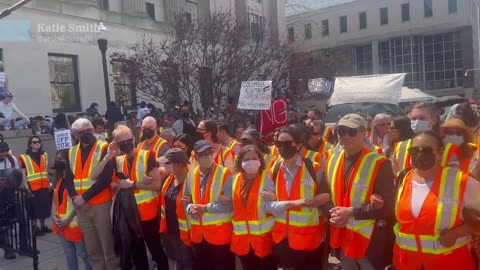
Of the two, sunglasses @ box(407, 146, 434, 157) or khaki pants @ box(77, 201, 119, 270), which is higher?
sunglasses @ box(407, 146, 434, 157)

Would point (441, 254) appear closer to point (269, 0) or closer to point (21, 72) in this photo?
point (21, 72)

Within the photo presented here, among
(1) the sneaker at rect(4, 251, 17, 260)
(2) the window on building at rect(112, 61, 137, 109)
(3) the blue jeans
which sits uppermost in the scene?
(2) the window on building at rect(112, 61, 137, 109)

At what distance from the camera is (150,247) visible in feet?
17.2

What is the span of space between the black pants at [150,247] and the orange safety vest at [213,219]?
0.96 metres

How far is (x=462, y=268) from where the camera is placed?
123 inches

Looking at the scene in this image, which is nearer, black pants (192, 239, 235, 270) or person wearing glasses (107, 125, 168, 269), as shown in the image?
black pants (192, 239, 235, 270)

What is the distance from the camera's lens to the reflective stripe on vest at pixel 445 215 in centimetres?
306

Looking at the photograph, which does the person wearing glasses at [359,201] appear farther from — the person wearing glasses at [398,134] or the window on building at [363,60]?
the window on building at [363,60]

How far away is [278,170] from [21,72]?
13.3 m

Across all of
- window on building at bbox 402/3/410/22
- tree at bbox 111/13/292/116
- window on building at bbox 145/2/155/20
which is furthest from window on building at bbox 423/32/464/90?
tree at bbox 111/13/292/116

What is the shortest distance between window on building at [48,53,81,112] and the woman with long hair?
459 inches

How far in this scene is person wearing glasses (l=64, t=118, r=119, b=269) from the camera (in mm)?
4996

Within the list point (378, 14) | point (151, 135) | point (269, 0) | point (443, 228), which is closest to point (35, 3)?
point (151, 135)

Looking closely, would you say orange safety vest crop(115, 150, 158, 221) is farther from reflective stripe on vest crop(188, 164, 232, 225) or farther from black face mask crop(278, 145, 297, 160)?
black face mask crop(278, 145, 297, 160)
